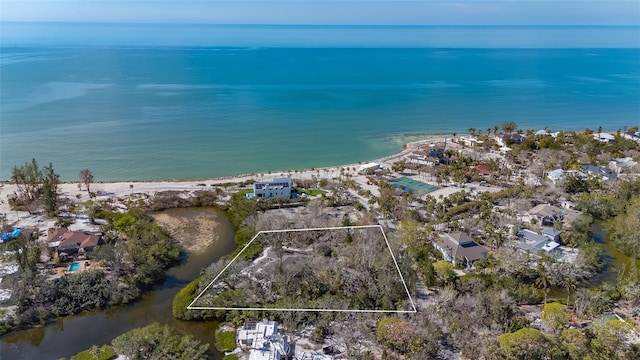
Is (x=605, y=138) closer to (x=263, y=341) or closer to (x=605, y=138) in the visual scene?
(x=605, y=138)

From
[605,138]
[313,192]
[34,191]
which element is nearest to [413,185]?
[313,192]

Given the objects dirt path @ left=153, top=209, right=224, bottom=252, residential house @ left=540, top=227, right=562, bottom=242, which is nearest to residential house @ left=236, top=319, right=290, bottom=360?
dirt path @ left=153, top=209, right=224, bottom=252

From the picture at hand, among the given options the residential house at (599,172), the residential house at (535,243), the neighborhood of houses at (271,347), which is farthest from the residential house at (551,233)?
the neighborhood of houses at (271,347)

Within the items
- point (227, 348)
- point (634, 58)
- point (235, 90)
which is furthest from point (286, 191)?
point (634, 58)

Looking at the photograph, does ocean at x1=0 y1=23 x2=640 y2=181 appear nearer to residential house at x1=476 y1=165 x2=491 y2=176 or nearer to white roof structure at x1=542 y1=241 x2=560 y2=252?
residential house at x1=476 y1=165 x2=491 y2=176

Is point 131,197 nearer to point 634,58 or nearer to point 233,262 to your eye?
point 233,262
